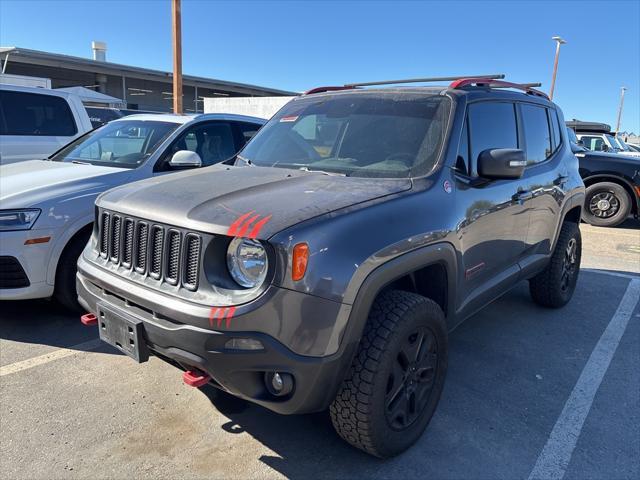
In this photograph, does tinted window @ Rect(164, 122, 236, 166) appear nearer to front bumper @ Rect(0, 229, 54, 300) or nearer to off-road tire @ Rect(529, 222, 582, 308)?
front bumper @ Rect(0, 229, 54, 300)

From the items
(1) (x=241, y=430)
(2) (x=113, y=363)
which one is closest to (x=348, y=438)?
(1) (x=241, y=430)

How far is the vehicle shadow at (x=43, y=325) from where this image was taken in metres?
3.90

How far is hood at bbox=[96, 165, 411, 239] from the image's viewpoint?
2.18 m

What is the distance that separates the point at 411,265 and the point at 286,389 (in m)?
0.85

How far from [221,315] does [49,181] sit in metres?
2.91

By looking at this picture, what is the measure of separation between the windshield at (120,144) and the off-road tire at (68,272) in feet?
3.21

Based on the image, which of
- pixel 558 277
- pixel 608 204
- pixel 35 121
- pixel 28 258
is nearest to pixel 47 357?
pixel 28 258

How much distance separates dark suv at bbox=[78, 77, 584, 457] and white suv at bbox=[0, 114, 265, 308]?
126 centimetres

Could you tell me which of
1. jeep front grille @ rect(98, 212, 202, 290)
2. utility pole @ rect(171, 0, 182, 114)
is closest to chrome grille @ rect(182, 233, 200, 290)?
jeep front grille @ rect(98, 212, 202, 290)

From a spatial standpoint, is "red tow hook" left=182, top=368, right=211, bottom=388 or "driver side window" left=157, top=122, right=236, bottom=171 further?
"driver side window" left=157, top=122, right=236, bottom=171

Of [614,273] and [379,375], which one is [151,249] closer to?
[379,375]

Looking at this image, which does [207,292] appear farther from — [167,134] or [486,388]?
[167,134]

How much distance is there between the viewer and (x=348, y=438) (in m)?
2.44

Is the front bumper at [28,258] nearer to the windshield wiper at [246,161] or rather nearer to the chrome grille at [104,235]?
the chrome grille at [104,235]
